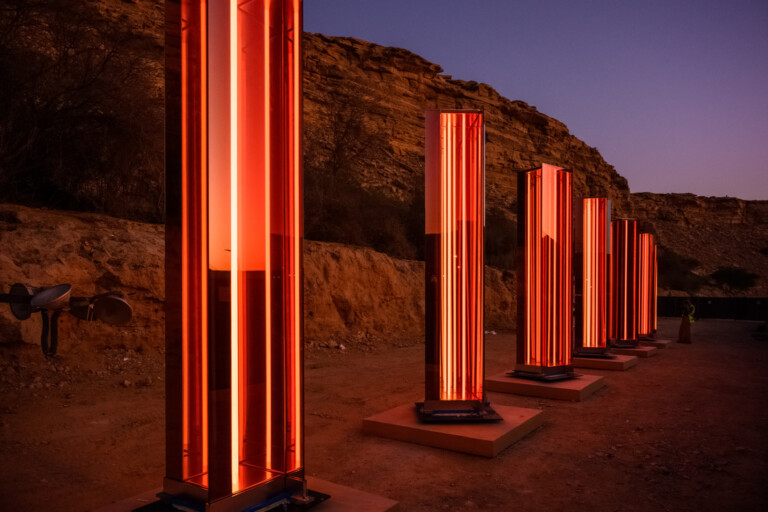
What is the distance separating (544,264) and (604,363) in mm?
3512

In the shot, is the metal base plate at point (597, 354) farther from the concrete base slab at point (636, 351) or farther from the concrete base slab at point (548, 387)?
the concrete base slab at point (548, 387)

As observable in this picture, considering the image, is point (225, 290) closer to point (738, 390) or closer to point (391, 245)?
point (738, 390)

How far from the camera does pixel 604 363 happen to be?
28.9 feet

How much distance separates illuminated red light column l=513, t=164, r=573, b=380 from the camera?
6.26 m

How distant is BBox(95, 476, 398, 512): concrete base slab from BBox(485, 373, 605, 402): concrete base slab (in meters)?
4.10

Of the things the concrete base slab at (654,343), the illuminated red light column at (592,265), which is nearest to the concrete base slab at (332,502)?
the illuminated red light column at (592,265)

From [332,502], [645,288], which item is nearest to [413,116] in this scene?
[645,288]

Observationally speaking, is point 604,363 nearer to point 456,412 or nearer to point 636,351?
point 636,351

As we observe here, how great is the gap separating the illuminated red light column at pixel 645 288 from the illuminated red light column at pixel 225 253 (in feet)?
35.2

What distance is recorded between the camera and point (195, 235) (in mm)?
2365

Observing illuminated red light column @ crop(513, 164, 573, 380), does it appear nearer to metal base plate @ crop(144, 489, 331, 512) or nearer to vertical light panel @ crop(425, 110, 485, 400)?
vertical light panel @ crop(425, 110, 485, 400)

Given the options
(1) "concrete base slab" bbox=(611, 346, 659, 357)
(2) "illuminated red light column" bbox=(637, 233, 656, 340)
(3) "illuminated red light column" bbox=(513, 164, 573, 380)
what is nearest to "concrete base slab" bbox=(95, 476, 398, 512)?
(3) "illuminated red light column" bbox=(513, 164, 573, 380)

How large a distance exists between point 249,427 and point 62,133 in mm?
9316

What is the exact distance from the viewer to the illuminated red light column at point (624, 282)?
1050 cm
